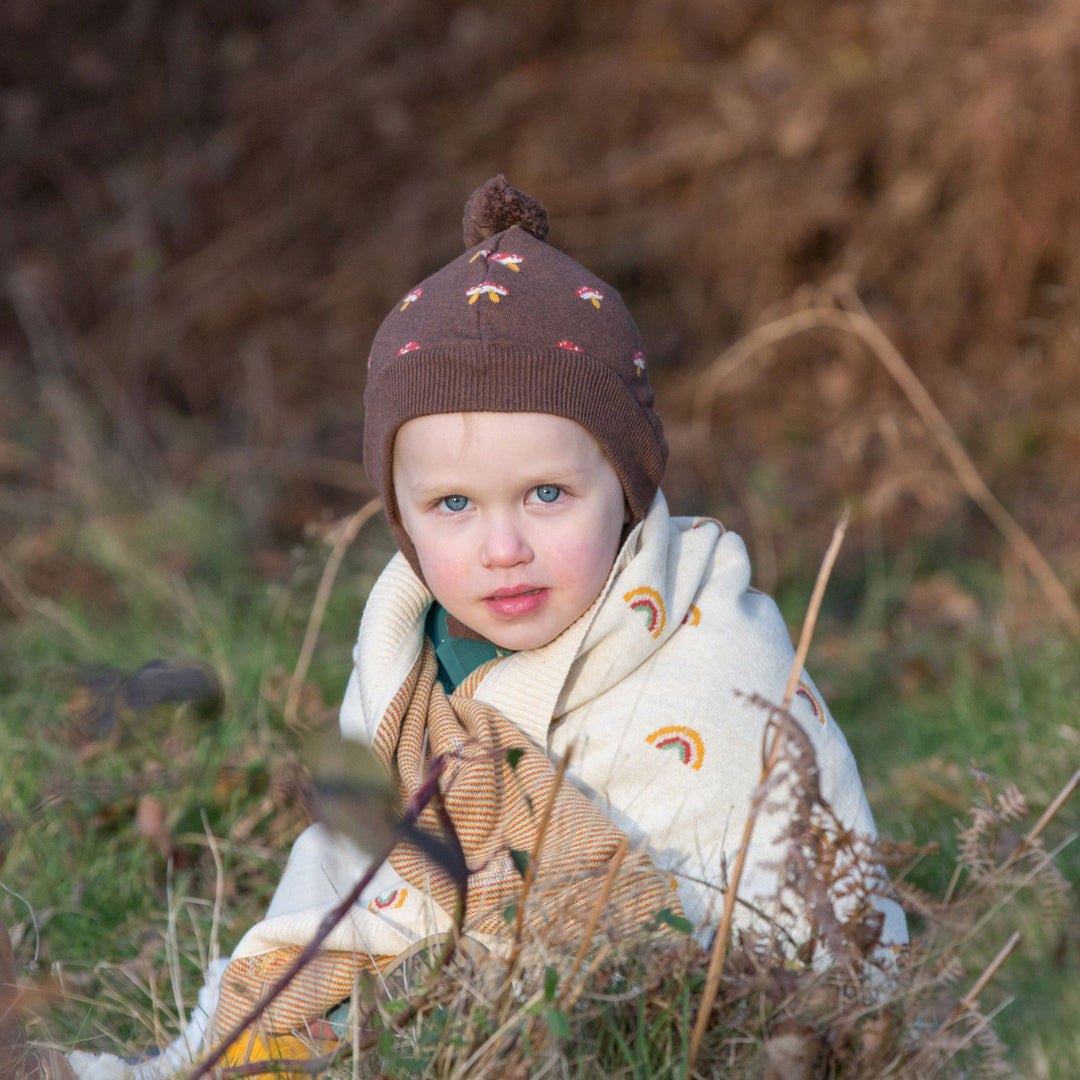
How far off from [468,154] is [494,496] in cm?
547

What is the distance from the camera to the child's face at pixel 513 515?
219 cm

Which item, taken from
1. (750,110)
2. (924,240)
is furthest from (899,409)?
(750,110)

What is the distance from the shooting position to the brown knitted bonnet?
220 cm

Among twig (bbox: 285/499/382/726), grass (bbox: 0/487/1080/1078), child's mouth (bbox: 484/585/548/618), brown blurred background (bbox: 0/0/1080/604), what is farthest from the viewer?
brown blurred background (bbox: 0/0/1080/604)

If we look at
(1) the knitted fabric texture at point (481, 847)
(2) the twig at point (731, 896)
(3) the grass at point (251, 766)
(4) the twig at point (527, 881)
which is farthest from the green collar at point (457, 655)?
(2) the twig at point (731, 896)

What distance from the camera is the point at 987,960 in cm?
247

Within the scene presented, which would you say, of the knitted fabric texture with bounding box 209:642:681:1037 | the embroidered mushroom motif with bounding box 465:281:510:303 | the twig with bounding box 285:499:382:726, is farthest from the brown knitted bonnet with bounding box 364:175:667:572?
the twig with bounding box 285:499:382:726

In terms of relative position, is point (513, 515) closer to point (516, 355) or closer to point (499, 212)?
point (516, 355)

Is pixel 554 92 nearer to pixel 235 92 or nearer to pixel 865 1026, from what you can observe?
pixel 235 92

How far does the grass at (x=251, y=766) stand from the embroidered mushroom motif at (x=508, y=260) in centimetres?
94

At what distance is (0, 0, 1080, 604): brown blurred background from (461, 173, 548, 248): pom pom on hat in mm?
1940

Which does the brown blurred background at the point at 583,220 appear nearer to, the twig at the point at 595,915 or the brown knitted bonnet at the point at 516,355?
the brown knitted bonnet at the point at 516,355

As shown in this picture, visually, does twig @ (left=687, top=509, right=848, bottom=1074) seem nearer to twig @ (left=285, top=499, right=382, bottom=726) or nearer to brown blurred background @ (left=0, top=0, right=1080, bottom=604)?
twig @ (left=285, top=499, right=382, bottom=726)

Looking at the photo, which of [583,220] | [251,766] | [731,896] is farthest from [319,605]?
[583,220]
